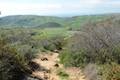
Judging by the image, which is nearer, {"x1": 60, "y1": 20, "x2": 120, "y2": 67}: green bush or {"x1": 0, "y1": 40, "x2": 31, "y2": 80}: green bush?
{"x1": 0, "y1": 40, "x2": 31, "y2": 80}: green bush

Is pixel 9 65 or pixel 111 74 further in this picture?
pixel 9 65

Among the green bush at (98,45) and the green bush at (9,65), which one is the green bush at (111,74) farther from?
the green bush at (9,65)

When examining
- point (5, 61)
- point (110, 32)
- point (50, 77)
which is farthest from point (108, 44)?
point (5, 61)

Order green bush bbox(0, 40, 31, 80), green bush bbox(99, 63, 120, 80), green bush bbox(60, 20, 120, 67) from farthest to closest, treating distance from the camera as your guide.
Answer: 1. green bush bbox(60, 20, 120, 67)
2. green bush bbox(0, 40, 31, 80)
3. green bush bbox(99, 63, 120, 80)

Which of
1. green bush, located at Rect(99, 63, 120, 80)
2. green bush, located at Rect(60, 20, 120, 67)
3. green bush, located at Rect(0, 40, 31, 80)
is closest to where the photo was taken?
green bush, located at Rect(99, 63, 120, 80)

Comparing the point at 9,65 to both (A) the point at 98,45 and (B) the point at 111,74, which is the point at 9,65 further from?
(A) the point at 98,45

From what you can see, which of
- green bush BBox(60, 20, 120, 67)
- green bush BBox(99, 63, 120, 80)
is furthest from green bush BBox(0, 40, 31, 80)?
green bush BBox(60, 20, 120, 67)

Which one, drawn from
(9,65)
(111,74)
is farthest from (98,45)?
(9,65)

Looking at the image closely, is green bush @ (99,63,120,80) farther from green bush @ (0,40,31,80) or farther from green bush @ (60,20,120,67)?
green bush @ (0,40,31,80)

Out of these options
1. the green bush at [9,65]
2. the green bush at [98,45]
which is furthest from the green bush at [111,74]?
the green bush at [9,65]

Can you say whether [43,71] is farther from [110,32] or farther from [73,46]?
[110,32]

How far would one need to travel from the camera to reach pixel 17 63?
2106 centimetres

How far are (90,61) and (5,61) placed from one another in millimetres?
9820

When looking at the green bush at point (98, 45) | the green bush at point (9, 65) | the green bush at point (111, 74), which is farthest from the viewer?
the green bush at point (98, 45)
